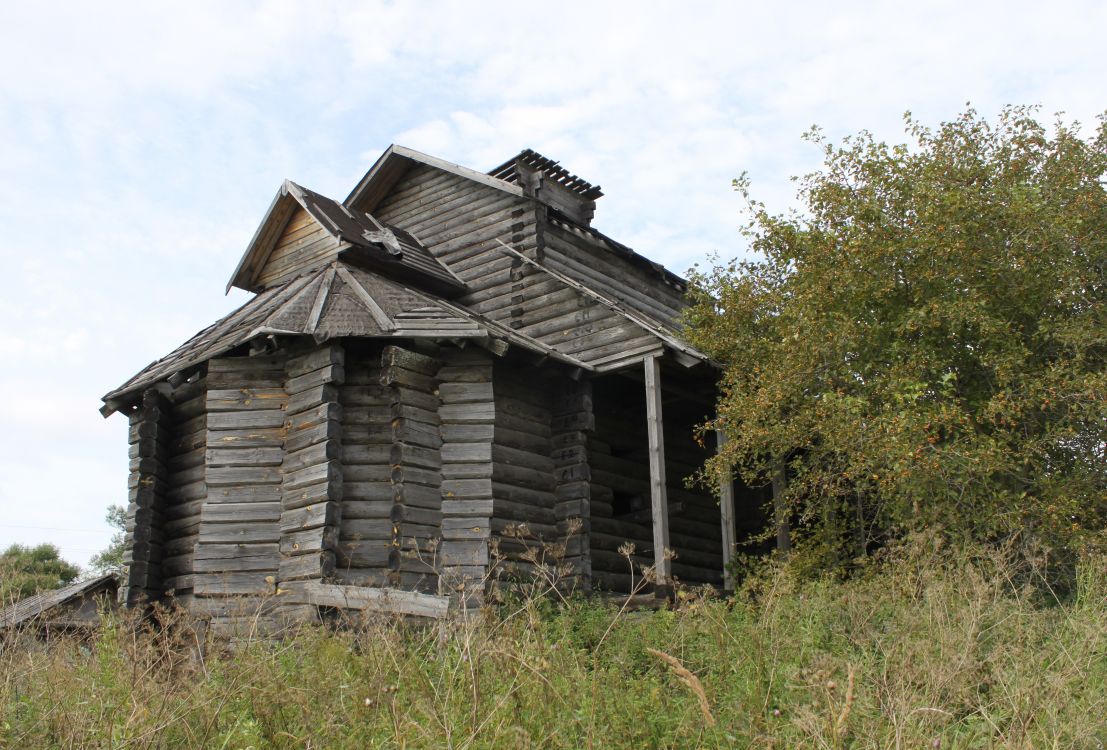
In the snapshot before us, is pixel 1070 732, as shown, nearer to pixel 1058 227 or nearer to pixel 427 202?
pixel 1058 227

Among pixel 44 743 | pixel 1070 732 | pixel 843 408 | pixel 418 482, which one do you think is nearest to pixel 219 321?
pixel 418 482

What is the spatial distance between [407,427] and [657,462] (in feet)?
11.1

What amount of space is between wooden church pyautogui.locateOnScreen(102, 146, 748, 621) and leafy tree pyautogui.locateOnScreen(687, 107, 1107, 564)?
58.1 inches

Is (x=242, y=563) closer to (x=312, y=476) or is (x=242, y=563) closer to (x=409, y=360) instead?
(x=312, y=476)

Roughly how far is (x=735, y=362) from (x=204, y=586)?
7836 millimetres

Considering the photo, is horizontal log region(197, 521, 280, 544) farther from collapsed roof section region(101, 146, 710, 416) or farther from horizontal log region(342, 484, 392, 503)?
collapsed roof section region(101, 146, 710, 416)

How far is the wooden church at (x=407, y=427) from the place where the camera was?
12734 mm

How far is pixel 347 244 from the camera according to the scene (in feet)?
51.3

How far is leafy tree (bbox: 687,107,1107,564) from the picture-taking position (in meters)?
11.5

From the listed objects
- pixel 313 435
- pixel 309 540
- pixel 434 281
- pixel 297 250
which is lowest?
pixel 309 540

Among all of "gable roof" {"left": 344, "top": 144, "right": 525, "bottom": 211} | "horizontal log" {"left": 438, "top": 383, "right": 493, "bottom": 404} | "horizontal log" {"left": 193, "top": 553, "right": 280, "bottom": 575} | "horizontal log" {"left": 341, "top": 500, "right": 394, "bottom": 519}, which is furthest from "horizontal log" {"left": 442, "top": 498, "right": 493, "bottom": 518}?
"gable roof" {"left": 344, "top": 144, "right": 525, "bottom": 211}

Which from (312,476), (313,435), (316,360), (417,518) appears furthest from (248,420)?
(417,518)

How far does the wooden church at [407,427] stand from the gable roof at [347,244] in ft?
0.14

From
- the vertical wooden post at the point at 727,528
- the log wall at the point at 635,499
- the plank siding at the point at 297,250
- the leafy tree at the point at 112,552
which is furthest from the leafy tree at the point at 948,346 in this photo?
the leafy tree at the point at 112,552
